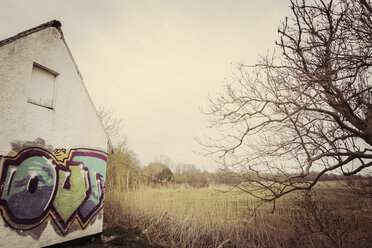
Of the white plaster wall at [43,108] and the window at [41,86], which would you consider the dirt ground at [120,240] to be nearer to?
→ the white plaster wall at [43,108]

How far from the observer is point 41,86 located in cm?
602

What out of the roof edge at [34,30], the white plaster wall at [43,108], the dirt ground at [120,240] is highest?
the roof edge at [34,30]

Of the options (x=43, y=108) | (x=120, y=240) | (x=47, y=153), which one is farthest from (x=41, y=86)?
(x=120, y=240)

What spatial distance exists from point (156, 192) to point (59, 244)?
5.57 m

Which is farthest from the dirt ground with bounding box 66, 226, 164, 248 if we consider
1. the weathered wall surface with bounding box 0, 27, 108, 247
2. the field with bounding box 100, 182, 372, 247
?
the weathered wall surface with bounding box 0, 27, 108, 247

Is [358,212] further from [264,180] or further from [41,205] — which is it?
[41,205]

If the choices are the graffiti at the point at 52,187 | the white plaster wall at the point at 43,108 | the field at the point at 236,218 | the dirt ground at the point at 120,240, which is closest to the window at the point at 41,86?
the white plaster wall at the point at 43,108

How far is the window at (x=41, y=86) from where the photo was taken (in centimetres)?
578

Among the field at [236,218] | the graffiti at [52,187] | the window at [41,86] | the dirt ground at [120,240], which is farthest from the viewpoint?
the dirt ground at [120,240]

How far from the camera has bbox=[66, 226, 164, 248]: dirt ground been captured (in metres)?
7.06

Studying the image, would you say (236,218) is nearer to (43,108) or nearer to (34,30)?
(43,108)

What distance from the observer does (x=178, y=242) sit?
323 inches

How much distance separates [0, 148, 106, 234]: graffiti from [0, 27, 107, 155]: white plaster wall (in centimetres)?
38

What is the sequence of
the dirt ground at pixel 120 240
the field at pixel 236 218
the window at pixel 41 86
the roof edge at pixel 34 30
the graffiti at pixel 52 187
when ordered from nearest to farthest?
the graffiti at pixel 52 187
the roof edge at pixel 34 30
the window at pixel 41 86
the field at pixel 236 218
the dirt ground at pixel 120 240
